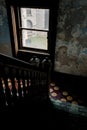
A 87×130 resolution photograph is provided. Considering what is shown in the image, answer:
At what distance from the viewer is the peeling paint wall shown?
253cm

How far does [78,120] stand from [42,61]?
58.7 inches

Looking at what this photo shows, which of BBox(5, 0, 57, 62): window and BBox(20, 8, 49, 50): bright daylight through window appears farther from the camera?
BBox(20, 8, 49, 50): bright daylight through window

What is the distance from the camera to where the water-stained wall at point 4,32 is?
3.00 m

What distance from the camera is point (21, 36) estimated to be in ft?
10.8

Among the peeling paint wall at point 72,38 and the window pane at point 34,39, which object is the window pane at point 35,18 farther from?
the peeling paint wall at point 72,38

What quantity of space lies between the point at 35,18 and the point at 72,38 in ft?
3.10

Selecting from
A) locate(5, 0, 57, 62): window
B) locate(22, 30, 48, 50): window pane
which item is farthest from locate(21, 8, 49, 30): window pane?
locate(22, 30, 48, 50): window pane

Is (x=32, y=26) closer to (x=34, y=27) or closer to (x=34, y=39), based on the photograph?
(x=34, y=27)

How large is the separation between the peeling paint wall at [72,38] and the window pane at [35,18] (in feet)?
1.13

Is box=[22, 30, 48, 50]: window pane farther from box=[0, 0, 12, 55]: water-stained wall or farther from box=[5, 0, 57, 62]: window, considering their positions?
box=[0, 0, 12, 55]: water-stained wall

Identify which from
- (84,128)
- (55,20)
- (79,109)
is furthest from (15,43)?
(84,128)

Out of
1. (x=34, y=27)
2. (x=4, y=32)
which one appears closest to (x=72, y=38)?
(x=34, y=27)

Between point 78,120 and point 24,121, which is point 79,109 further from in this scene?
point 24,121

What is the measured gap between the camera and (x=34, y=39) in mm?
3289
